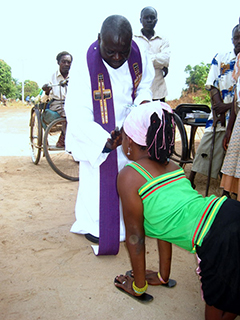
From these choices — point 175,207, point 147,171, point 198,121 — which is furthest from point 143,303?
point 198,121

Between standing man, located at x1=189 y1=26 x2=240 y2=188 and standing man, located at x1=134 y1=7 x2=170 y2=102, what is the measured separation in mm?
1320

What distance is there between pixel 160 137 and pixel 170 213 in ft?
1.44

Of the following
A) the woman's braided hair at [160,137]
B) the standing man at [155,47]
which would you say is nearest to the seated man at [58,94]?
the standing man at [155,47]

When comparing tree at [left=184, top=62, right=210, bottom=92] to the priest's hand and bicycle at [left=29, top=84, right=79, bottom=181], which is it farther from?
the priest's hand

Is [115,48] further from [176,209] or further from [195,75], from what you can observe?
[195,75]

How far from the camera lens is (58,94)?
5.40m

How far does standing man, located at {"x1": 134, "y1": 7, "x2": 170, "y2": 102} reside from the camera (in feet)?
16.8

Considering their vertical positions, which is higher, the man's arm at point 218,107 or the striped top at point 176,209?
the man's arm at point 218,107

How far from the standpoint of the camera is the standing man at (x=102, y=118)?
101 inches

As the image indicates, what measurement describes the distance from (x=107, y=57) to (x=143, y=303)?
6.04ft

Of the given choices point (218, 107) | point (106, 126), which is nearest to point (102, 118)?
point (106, 126)

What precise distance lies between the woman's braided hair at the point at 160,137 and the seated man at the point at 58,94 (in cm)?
358

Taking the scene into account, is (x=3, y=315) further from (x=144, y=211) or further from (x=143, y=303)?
(x=144, y=211)

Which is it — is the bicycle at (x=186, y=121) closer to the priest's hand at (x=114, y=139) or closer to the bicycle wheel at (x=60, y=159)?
the bicycle wheel at (x=60, y=159)
